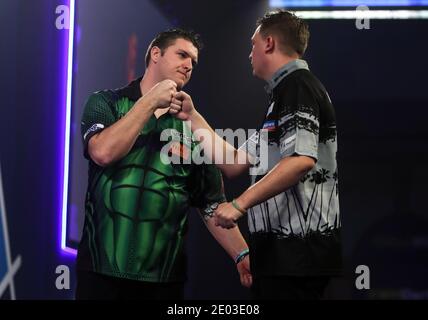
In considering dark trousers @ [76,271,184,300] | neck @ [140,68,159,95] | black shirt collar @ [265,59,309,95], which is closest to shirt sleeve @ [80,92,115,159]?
neck @ [140,68,159,95]

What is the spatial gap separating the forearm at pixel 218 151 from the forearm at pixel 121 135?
247 mm

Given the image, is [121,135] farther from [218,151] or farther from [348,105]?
Answer: [348,105]

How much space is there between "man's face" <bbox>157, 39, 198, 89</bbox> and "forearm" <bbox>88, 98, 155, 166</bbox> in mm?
291

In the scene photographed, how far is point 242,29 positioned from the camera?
336cm

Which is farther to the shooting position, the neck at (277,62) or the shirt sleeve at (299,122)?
the neck at (277,62)

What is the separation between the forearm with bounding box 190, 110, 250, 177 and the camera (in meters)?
2.37

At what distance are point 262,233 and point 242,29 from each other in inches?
64.4

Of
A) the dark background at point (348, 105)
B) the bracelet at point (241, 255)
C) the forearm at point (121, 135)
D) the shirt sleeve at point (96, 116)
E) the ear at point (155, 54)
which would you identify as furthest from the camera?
the dark background at point (348, 105)

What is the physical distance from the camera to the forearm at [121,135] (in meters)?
2.28

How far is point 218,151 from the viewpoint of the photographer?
2.47 m

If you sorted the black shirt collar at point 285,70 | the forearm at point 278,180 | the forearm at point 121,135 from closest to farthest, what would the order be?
1. the forearm at point 278,180
2. the black shirt collar at point 285,70
3. the forearm at point 121,135

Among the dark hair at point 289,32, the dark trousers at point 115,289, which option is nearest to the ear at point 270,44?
the dark hair at point 289,32

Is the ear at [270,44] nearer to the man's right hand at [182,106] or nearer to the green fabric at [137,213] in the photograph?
the man's right hand at [182,106]

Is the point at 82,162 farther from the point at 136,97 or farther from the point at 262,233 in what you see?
the point at 262,233
